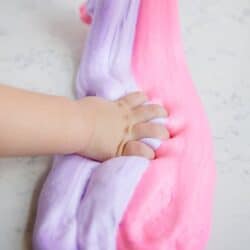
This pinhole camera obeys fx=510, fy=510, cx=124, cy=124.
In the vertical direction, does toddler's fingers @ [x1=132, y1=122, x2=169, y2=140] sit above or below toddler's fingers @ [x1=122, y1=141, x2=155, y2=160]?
above

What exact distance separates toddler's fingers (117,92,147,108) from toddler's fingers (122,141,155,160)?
0.19ft

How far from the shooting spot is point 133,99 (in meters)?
0.61

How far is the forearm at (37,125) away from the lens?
1.64 feet

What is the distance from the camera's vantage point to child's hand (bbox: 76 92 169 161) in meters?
0.55

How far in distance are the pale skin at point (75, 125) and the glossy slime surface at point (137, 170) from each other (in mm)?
17

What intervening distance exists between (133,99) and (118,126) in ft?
0.16

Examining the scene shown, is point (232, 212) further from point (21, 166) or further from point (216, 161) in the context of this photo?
point (21, 166)

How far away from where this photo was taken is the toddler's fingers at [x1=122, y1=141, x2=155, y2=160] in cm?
55

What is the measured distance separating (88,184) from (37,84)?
0.59 feet

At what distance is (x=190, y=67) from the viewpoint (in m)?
0.70

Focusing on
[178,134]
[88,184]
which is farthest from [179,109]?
[88,184]

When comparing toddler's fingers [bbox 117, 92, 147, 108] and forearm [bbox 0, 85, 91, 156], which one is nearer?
forearm [bbox 0, 85, 91, 156]

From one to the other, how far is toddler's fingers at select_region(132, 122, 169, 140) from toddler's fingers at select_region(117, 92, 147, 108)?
0.03 m

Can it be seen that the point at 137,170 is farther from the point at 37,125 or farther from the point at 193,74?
the point at 193,74
